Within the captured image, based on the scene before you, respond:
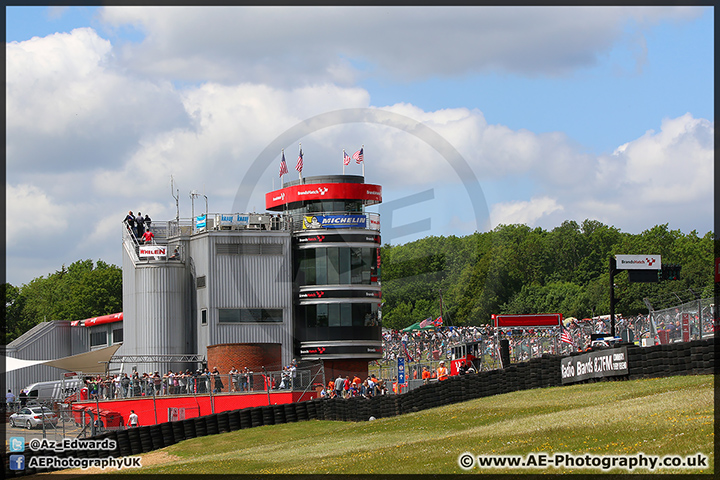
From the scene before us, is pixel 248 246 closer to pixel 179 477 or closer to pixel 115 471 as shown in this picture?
pixel 115 471

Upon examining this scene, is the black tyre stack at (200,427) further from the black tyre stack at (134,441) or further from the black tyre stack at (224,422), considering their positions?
the black tyre stack at (134,441)

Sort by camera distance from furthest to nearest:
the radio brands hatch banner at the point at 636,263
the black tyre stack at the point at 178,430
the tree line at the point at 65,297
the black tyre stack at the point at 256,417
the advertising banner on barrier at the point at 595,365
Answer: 1. the tree line at the point at 65,297
2. the radio brands hatch banner at the point at 636,263
3. the black tyre stack at the point at 256,417
4. the black tyre stack at the point at 178,430
5. the advertising banner on barrier at the point at 595,365

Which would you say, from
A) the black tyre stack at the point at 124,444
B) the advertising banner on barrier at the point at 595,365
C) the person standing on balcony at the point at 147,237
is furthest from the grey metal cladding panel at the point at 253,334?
the advertising banner on barrier at the point at 595,365

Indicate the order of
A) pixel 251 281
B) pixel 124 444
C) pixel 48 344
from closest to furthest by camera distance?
pixel 124 444
pixel 251 281
pixel 48 344

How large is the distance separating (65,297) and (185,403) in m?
112

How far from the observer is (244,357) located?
54.4 m

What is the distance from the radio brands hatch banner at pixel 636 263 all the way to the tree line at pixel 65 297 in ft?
291

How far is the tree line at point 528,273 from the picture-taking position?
442 ft

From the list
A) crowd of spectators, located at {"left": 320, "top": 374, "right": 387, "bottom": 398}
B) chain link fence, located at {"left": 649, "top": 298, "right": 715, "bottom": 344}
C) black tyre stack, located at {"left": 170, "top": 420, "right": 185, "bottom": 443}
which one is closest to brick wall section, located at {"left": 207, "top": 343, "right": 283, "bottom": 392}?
crowd of spectators, located at {"left": 320, "top": 374, "right": 387, "bottom": 398}

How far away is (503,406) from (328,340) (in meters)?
30.3

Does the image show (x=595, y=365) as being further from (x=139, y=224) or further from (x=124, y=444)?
(x=139, y=224)

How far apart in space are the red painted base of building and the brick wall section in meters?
5.60

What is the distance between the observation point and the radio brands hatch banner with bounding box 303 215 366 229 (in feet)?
198

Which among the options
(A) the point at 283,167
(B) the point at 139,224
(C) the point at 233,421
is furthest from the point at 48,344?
(C) the point at 233,421
